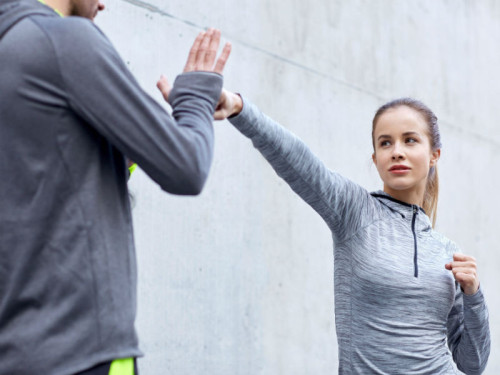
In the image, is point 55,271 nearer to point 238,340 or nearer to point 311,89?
point 238,340

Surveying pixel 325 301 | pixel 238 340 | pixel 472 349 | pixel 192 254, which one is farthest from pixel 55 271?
pixel 325 301

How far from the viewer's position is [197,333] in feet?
10.2

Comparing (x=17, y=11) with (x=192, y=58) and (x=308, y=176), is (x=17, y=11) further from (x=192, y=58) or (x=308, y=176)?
(x=308, y=176)

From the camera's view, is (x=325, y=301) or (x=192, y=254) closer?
(x=192, y=254)

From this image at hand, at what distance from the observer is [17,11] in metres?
1.17

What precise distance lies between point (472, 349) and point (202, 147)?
139 cm

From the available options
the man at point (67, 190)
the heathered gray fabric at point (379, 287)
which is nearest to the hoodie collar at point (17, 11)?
the man at point (67, 190)

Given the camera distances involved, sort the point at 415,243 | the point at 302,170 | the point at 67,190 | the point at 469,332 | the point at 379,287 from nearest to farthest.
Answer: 1. the point at 67,190
2. the point at 302,170
3. the point at 379,287
4. the point at 415,243
5. the point at 469,332

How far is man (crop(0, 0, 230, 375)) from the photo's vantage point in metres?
1.08

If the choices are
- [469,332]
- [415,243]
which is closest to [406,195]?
[415,243]

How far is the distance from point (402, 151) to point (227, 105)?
75 cm

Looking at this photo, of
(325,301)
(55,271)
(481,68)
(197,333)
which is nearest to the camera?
(55,271)

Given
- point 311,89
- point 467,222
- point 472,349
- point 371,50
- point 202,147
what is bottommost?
point 472,349

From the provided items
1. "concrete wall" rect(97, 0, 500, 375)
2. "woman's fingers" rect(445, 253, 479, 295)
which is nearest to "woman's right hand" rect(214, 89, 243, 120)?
"woman's fingers" rect(445, 253, 479, 295)
